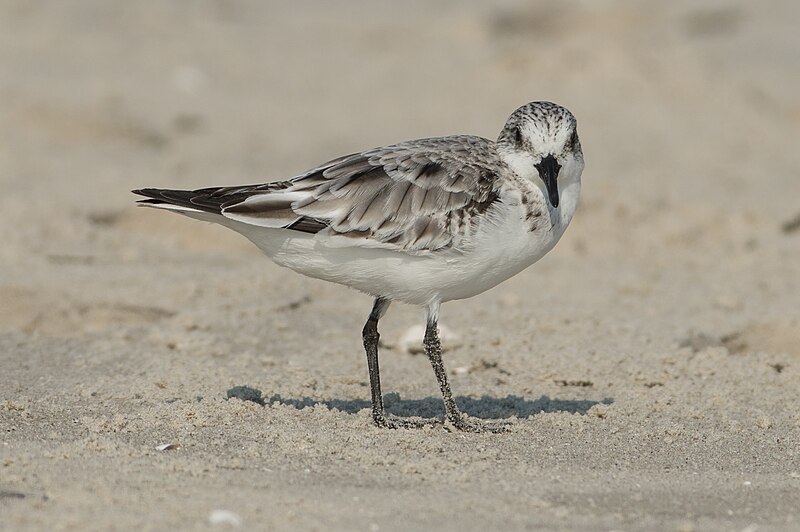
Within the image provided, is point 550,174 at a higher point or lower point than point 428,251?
higher

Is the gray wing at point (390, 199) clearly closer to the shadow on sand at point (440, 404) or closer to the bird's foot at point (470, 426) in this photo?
the bird's foot at point (470, 426)

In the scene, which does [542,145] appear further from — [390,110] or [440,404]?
[390,110]

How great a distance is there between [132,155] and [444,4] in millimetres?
7223

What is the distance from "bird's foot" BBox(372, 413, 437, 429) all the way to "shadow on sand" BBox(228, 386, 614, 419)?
28cm

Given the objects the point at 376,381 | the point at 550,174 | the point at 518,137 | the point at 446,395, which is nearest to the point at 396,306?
the point at 376,381

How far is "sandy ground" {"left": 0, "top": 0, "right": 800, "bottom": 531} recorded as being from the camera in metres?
4.89

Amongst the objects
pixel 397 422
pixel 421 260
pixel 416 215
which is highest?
pixel 416 215

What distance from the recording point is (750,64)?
1460 cm

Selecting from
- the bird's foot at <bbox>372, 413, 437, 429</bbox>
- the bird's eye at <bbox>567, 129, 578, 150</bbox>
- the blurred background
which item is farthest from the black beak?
the blurred background

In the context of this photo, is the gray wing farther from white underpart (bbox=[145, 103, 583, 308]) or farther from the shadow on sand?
the shadow on sand

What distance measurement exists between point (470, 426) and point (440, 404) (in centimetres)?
65

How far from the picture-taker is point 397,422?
591 cm

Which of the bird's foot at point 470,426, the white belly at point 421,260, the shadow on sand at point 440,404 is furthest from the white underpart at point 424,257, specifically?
the shadow on sand at point 440,404

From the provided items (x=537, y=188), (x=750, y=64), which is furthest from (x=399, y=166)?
(x=750, y=64)
